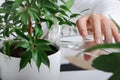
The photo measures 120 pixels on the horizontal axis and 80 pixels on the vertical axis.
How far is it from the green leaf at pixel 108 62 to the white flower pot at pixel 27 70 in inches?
8.5

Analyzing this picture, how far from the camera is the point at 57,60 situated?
524mm

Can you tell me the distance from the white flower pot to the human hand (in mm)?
216

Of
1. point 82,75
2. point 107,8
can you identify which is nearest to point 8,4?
point 82,75

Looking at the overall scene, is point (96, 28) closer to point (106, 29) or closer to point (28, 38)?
point (106, 29)

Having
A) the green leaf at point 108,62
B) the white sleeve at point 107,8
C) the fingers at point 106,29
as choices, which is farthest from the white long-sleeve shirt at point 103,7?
the green leaf at point 108,62

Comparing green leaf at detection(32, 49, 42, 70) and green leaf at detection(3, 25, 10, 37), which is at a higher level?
green leaf at detection(3, 25, 10, 37)

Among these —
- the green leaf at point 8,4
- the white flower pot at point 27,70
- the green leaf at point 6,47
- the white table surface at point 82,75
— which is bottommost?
the white table surface at point 82,75

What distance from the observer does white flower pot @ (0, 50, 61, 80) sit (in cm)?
50

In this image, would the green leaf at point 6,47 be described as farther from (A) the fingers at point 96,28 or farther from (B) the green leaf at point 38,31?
(A) the fingers at point 96,28

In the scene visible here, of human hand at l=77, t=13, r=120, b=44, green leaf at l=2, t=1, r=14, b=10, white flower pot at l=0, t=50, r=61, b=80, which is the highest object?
green leaf at l=2, t=1, r=14, b=10

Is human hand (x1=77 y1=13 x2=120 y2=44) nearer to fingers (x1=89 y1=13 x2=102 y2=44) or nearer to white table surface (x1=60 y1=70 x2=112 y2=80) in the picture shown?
fingers (x1=89 y1=13 x2=102 y2=44)

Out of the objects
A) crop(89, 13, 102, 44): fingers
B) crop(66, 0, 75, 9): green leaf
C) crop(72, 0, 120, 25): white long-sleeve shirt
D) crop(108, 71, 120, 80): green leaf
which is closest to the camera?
crop(108, 71, 120, 80): green leaf

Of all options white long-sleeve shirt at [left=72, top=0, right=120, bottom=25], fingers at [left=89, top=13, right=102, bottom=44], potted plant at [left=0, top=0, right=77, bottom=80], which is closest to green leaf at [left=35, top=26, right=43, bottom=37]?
potted plant at [left=0, top=0, right=77, bottom=80]

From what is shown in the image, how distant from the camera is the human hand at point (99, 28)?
0.71 metres
